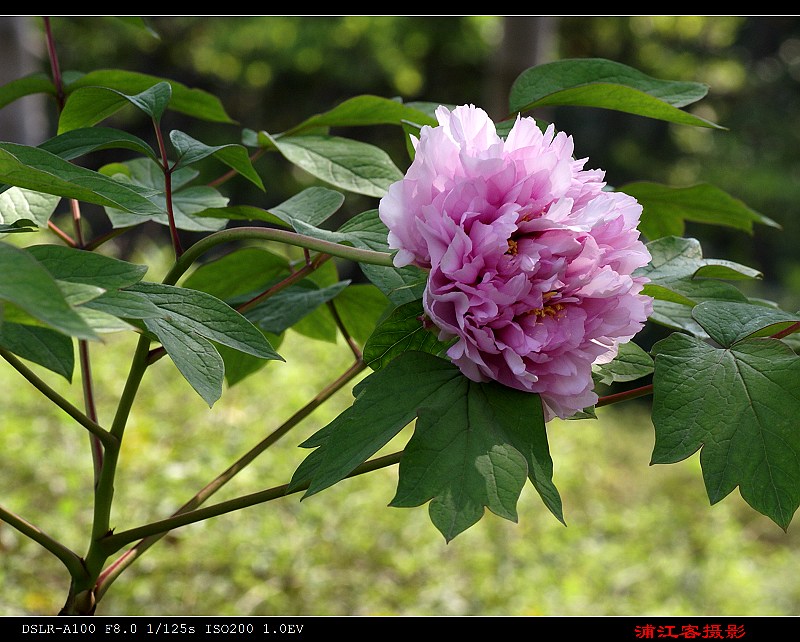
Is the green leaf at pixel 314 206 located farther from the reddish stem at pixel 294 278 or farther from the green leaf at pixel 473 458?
the green leaf at pixel 473 458

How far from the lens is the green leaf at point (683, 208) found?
30.7 inches

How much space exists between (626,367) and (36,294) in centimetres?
33

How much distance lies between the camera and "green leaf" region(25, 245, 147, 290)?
0.43m

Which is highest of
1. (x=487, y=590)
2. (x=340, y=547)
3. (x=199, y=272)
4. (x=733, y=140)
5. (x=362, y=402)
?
(x=362, y=402)

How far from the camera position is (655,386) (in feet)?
1.52

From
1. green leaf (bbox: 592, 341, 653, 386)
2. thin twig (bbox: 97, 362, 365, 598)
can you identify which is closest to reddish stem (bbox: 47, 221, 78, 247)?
thin twig (bbox: 97, 362, 365, 598)

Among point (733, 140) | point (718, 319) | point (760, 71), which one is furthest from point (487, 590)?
point (760, 71)

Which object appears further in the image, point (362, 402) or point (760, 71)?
point (760, 71)

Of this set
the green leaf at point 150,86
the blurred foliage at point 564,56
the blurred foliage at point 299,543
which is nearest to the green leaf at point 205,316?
the green leaf at point 150,86

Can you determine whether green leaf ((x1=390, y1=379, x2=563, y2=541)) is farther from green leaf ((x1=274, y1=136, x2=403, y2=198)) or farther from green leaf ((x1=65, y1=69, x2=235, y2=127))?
green leaf ((x1=65, y1=69, x2=235, y2=127))

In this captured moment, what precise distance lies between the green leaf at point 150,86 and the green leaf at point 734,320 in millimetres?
440

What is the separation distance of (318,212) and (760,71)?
30.4ft

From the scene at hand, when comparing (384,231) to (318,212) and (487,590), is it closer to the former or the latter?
(318,212)

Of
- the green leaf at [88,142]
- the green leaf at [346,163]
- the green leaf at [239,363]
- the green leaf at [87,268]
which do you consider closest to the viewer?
the green leaf at [87,268]
